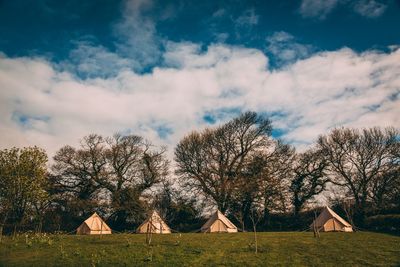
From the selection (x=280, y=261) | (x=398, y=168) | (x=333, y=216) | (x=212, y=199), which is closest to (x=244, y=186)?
(x=212, y=199)

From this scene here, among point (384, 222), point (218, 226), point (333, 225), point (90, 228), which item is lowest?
point (90, 228)

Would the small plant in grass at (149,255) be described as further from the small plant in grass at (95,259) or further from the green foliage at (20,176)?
the green foliage at (20,176)

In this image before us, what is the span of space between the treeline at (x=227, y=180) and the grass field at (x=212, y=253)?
17.1 metres

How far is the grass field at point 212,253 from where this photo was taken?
16.6 meters

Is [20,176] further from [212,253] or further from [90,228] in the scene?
[212,253]

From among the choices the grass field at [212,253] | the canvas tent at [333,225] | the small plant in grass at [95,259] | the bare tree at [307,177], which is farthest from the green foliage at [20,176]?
the bare tree at [307,177]

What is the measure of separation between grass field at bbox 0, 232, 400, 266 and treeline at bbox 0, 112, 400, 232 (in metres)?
17.1

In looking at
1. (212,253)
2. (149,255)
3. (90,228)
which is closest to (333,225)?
(212,253)

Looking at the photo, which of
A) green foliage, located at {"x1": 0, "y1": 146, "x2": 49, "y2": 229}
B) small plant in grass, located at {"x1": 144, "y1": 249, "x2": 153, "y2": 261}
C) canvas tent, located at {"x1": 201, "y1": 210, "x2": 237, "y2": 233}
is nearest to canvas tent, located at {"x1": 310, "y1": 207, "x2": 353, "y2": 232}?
canvas tent, located at {"x1": 201, "y1": 210, "x2": 237, "y2": 233}

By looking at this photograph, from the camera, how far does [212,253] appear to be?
1866 centimetres

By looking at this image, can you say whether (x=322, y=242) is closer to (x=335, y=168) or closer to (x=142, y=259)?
(x=142, y=259)

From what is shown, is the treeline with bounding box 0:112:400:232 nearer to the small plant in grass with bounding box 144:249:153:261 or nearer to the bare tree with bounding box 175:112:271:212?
the bare tree with bounding box 175:112:271:212

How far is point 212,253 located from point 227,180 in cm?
2337

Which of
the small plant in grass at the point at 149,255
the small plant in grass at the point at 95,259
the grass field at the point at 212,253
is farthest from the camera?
the small plant in grass at the point at 149,255
